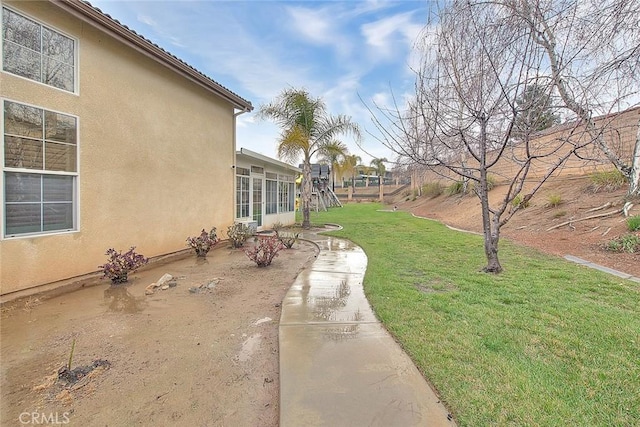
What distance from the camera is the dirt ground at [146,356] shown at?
2.30 m

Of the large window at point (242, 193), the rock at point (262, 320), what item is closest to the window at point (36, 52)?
the rock at point (262, 320)

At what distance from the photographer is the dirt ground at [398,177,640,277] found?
6980mm

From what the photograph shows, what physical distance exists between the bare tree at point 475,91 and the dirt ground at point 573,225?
3.15 metres

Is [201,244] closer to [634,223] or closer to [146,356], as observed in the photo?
[146,356]

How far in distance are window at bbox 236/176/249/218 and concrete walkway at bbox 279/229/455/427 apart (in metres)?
7.40

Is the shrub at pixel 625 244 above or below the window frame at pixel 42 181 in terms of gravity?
below

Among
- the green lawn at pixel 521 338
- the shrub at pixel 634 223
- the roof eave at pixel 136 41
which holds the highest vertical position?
the roof eave at pixel 136 41

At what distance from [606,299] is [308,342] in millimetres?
4475

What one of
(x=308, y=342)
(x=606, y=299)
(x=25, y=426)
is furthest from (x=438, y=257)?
(x=25, y=426)

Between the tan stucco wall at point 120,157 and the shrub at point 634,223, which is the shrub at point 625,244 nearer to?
the shrub at point 634,223

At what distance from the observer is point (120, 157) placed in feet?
20.2

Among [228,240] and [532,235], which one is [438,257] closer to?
[532,235]

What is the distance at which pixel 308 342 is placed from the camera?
3.28 meters

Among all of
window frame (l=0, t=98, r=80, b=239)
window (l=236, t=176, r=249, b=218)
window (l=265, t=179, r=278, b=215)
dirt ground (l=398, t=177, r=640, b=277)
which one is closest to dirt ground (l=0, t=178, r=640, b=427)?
dirt ground (l=398, t=177, r=640, b=277)
